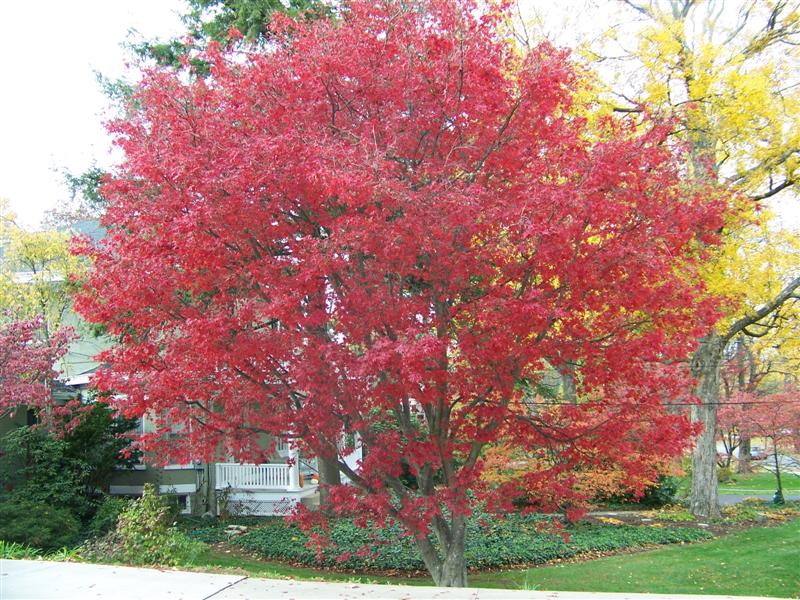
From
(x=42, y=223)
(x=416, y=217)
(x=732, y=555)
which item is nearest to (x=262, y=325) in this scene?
(x=416, y=217)

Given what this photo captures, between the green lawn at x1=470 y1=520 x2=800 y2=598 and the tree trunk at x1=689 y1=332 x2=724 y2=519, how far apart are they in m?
2.94

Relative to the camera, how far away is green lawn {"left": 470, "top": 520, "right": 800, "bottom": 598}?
34.2ft

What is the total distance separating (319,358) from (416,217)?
172 cm

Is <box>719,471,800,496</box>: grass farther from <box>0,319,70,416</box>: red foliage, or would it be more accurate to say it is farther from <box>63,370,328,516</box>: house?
<box>0,319,70,416</box>: red foliage

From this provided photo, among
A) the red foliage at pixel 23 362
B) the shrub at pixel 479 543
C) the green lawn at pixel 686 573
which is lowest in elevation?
the green lawn at pixel 686 573

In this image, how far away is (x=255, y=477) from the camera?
18484mm

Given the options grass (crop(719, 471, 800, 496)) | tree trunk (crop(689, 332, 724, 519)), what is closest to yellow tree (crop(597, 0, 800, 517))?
tree trunk (crop(689, 332, 724, 519))

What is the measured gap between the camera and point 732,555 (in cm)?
1270

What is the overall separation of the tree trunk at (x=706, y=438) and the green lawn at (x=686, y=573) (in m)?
2.94

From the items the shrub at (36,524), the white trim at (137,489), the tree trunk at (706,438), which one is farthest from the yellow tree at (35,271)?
the tree trunk at (706,438)

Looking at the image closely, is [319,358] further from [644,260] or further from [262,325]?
[644,260]

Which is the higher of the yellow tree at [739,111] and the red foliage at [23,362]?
the yellow tree at [739,111]

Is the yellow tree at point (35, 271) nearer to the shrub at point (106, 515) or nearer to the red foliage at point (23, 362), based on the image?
the red foliage at point (23, 362)

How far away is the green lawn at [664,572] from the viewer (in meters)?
10.4
